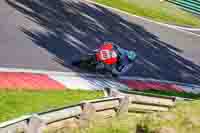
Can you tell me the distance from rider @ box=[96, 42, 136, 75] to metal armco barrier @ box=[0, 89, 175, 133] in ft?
13.5

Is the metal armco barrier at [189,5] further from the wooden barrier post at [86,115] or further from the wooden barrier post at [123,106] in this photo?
the wooden barrier post at [86,115]

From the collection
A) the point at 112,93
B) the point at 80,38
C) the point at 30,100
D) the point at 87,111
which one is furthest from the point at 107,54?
the point at 87,111

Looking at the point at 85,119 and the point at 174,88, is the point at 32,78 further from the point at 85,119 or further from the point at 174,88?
the point at 174,88

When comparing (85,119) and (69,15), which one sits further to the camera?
(69,15)

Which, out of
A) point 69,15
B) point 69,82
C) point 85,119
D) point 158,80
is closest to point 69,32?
point 69,15

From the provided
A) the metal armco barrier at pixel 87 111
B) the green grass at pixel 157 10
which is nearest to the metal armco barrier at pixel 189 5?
the green grass at pixel 157 10

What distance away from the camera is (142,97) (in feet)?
51.9

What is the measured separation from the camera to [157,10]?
3453cm

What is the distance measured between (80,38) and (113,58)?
408cm

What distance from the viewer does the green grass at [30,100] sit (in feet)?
45.6

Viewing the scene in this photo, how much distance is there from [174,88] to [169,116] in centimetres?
709

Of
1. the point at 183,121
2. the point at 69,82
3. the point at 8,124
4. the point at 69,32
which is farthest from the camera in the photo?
the point at 69,32

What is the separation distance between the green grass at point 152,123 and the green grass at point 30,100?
163 centimetres

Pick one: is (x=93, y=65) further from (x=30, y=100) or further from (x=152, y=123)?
(x=152, y=123)
